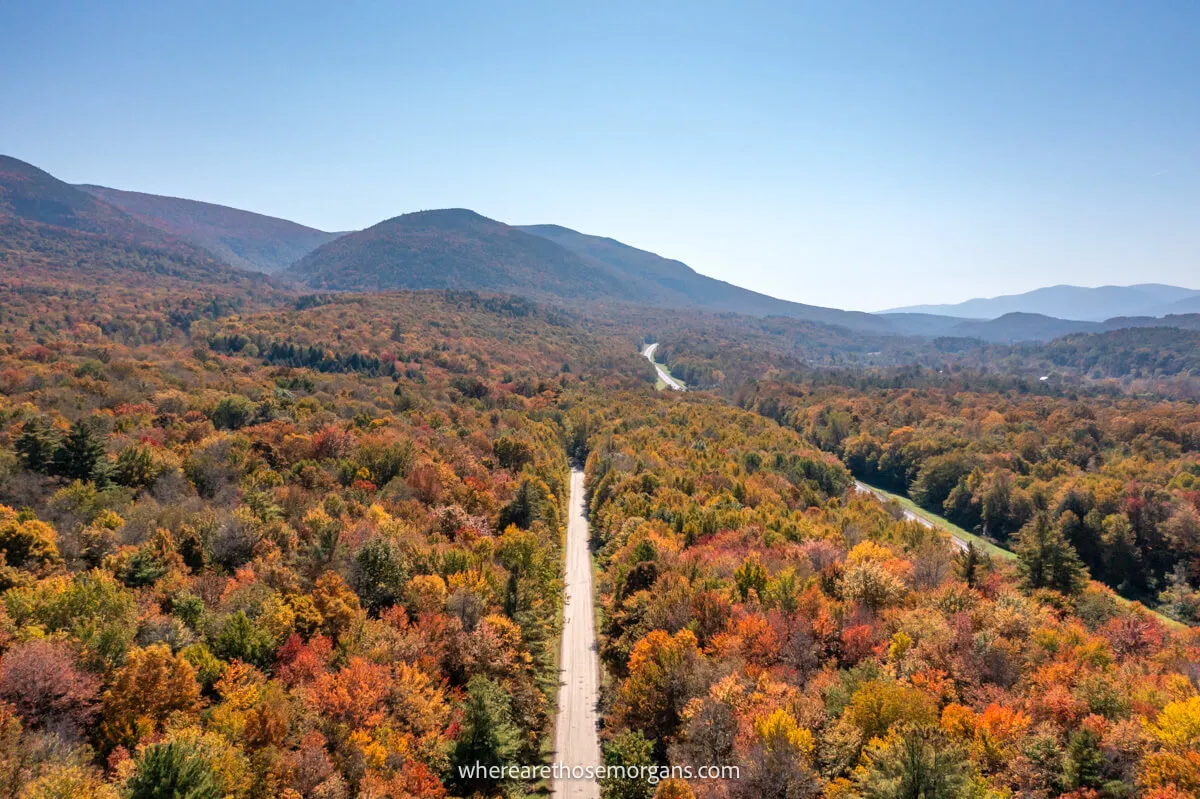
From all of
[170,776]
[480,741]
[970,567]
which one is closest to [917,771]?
[480,741]

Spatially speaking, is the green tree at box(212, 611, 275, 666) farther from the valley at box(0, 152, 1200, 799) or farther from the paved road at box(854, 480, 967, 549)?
the paved road at box(854, 480, 967, 549)

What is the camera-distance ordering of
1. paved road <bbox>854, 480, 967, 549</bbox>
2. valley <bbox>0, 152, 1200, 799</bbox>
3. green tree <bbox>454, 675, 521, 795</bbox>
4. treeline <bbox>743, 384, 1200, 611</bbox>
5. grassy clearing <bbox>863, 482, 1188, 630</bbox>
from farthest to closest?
paved road <bbox>854, 480, 967, 549</bbox> < grassy clearing <bbox>863, 482, 1188, 630</bbox> < treeline <bbox>743, 384, 1200, 611</bbox> < green tree <bbox>454, 675, 521, 795</bbox> < valley <bbox>0, 152, 1200, 799</bbox>

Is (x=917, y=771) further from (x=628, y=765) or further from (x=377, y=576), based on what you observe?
(x=377, y=576)

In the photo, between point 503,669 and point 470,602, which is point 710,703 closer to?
point 503,669

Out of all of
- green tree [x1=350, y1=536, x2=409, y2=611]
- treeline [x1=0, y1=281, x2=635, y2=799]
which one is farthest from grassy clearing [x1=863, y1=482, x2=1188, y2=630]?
green tree [x1=350, y1=536, x2=409, y2=611]

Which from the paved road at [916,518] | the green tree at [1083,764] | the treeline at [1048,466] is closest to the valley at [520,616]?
the green tree at [1083,764]

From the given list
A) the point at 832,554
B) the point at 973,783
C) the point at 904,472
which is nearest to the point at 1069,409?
the point at 904,472
